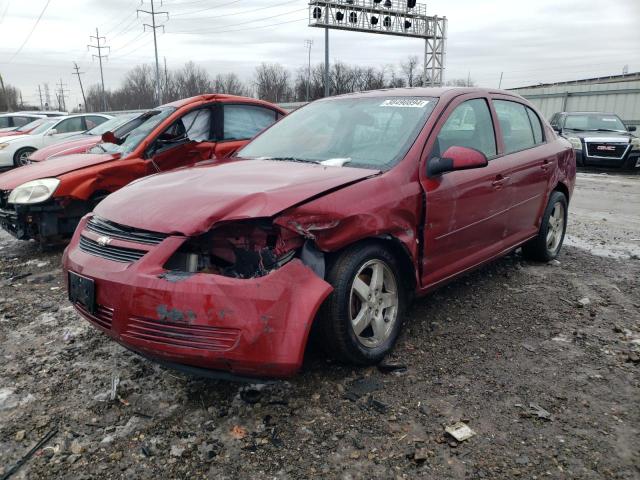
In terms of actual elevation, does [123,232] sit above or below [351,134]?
below

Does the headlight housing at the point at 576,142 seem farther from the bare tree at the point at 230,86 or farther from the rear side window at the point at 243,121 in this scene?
the bare tree at the point at 230,86

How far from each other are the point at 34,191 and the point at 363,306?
3957 mm

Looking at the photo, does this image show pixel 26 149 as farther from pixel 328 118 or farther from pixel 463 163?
pixel 463 163

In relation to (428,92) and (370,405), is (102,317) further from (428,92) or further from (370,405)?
(428,92)

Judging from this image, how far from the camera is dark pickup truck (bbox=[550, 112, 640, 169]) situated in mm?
13289

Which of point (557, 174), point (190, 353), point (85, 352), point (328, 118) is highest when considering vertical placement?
point (328, 118)

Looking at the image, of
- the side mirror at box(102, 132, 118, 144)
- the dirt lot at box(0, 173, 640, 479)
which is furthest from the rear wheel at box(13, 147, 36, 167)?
the dirt lot at box(0, 173, 640, 479)

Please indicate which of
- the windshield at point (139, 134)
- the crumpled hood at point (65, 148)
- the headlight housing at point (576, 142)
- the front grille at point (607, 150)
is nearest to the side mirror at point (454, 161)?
the windshield at point (139, 134)

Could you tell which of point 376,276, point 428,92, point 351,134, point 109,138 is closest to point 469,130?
point 428,92

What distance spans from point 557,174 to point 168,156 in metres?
4.14

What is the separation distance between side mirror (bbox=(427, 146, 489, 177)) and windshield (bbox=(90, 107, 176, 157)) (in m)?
3.83

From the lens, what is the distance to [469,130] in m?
3.88

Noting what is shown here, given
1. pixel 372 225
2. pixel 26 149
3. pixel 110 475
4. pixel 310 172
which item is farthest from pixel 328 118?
pixel 26 149

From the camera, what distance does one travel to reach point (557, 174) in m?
4.94
